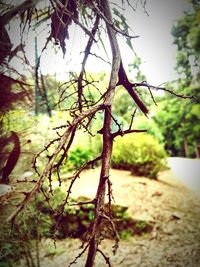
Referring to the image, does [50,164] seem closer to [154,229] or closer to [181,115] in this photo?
[154,229]

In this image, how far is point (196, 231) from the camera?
4.79 meters

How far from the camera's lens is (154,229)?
500cm

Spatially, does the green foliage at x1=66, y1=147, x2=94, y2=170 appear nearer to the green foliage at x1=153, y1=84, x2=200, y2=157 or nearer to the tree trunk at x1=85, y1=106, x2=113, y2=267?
the green foliage at x1=153, y1=84, x2=200, y2=157

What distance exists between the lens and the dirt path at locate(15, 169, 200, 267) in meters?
4.22

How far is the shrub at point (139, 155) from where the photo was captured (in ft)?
23.7

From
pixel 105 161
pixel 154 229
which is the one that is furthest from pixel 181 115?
pixel 105 161

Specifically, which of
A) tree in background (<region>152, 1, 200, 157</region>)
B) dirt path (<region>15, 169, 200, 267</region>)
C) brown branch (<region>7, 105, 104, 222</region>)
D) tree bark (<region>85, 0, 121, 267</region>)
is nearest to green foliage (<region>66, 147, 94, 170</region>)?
dirt path (<region>15, 169, 200, 267</region>)

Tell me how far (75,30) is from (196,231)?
4.31 meters

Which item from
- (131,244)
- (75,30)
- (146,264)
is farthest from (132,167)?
(75,30)

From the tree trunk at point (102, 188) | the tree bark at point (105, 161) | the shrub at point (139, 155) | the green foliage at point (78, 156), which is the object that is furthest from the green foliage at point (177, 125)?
the tree trunk at point (102, 188)

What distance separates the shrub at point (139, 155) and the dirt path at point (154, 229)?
392 millimetres

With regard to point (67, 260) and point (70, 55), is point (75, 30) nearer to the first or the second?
point (70, 55)

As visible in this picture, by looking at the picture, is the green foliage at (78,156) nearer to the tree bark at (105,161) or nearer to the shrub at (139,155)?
the shrub at (139,155)

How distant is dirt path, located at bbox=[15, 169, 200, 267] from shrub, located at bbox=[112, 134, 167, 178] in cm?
39
